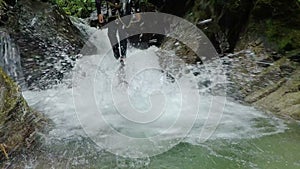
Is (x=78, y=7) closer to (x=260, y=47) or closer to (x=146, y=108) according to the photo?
(x=146, y=108)

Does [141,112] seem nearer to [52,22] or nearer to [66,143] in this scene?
[66,143]

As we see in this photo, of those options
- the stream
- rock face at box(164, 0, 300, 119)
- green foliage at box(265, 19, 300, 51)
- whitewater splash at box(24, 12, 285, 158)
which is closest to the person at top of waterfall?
whitewater splash at box(24, 12, 285, 158)

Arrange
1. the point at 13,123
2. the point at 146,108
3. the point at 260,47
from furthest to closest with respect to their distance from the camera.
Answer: the point at 260,47
the point at 146,108
the point at 13,123

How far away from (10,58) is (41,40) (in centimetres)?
111

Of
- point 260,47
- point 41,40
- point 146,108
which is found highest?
point 41,40

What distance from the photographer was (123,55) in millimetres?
8062

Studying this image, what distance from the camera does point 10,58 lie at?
289 inches

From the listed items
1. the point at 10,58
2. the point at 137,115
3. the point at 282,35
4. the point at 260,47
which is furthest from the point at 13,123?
the point at 282,35

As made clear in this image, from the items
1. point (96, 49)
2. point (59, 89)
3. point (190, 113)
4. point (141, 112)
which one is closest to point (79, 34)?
point (96, 49)

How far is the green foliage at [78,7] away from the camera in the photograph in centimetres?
1451

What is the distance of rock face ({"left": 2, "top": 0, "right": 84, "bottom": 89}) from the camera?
768 centimetres

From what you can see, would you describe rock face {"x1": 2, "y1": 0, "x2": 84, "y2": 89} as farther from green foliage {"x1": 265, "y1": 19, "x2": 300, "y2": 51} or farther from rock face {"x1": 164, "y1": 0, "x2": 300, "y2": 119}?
green foliage {"x1": 265, "y1": 19, "x2": 300, "y2": 51}

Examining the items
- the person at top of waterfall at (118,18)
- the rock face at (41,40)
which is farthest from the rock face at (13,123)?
the person at top of waterfall at (118,18)

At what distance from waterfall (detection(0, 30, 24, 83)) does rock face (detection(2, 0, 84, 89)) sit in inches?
5.2
